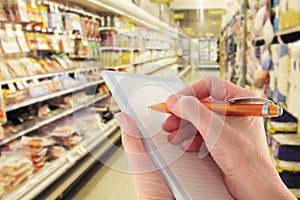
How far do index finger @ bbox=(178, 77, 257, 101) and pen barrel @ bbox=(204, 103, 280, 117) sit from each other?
0.07 m

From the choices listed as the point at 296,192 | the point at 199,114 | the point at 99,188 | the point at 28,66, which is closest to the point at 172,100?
the point at 199,114

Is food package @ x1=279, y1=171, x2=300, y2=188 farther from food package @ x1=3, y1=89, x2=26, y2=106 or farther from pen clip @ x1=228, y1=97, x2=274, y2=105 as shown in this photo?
food package @ x1=3, y1=89, x2=26, y2=106

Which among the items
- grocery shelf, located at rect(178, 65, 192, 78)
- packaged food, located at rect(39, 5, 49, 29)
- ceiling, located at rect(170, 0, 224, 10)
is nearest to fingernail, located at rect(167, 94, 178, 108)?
grocery shelf, located at rect(178, 65, 192, 78)

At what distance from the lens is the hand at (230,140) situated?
0.54 m

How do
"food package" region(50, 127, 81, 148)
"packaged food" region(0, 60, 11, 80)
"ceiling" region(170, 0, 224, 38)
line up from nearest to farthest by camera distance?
1. "packaged food" region(0, 60, 11, 80)
2. "food package" region(50, 127, 81, 148)
3. "ceiling" region(170, 0, 224, 38)

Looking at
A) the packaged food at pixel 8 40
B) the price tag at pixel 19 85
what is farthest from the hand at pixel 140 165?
the price tag at pixel 19 85

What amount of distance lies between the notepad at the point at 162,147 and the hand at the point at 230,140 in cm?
2

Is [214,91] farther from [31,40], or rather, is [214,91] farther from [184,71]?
[31,40]

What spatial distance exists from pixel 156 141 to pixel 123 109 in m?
0.08

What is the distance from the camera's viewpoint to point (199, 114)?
53 centimetres

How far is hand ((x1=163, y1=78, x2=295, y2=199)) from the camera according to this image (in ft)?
1.78

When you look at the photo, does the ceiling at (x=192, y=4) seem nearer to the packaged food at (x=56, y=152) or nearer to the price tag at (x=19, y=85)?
the packaged food at (x=56, y=152)

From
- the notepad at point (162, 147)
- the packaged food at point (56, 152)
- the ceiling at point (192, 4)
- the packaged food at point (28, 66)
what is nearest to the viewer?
the notepad at point (162, 147)

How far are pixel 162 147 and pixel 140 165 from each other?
5 cm
